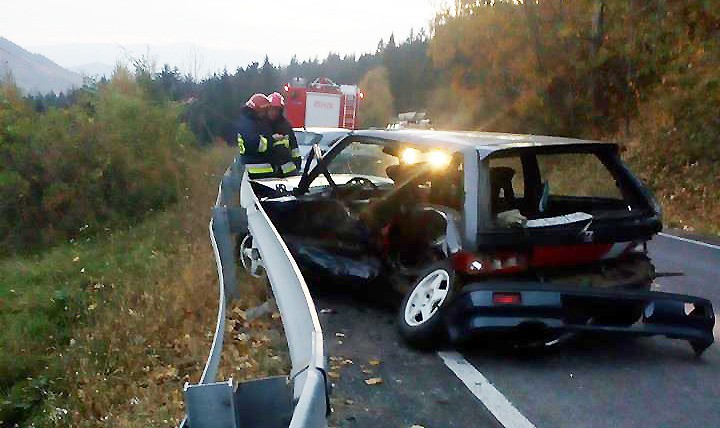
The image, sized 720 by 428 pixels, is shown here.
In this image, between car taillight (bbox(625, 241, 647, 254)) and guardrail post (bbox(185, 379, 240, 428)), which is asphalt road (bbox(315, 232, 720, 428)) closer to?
car taillight (bbox(625, 241, 647, 254))

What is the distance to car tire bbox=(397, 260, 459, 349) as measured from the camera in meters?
4.77

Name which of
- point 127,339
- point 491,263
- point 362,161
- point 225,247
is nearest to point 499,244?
point 491,263

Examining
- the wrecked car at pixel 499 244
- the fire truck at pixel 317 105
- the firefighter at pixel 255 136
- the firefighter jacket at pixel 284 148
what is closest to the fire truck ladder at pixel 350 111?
the fire truck at pixel 317 105

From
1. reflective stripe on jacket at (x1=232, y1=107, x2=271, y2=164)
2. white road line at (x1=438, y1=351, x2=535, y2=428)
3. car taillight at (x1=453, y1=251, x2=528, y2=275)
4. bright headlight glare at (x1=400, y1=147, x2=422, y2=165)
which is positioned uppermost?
bright headlight glare at (x1=400, y1=147, x2=422, y2=165)

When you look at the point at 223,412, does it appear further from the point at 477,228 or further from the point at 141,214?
the point at 141,214

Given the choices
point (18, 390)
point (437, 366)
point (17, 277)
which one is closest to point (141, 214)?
point (17, 277)

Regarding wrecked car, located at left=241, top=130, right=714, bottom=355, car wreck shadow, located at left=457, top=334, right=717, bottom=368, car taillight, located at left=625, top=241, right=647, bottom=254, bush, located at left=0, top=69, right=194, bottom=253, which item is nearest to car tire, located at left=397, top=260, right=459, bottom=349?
wrecked car, located at left=241, top=130, right=714, bottom=355

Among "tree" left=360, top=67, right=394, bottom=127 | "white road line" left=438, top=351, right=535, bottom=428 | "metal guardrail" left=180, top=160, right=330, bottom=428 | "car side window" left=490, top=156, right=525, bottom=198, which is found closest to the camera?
"metal guardrail" left=180, top=160, right=330, bottom=428

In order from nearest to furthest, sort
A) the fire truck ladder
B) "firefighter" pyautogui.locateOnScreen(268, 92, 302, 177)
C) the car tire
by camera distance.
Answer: the car tire
"firefighter" pyautogui.locateOnScreen(268, 92, 302, 177)
the fire truck ladder

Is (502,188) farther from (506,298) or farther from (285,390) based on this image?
(285,390)

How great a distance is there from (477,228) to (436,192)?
2.93 feet

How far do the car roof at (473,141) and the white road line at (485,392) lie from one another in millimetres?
1386

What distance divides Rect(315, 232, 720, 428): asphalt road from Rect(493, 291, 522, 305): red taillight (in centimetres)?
48

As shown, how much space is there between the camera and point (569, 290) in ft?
14.8
